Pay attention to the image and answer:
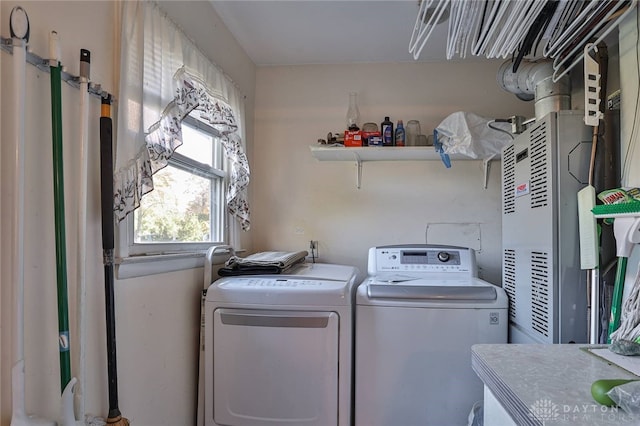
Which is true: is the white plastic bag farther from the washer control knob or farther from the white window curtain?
the white window curtain

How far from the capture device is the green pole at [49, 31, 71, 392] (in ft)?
3.24

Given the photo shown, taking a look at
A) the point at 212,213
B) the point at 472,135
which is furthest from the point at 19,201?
the point at 472,135

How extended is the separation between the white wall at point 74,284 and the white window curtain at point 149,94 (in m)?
0.06

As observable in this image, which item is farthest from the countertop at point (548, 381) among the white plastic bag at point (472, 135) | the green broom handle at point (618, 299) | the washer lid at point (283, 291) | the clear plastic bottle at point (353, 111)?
the clear plastic bottle at point (353, 111)

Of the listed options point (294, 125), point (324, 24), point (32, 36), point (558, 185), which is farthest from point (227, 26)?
point (558, 185)

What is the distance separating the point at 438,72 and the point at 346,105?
70 cm

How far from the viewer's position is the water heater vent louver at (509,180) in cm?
186

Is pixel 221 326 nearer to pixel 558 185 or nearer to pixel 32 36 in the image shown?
pixel 32 36

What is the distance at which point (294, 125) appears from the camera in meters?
2.84

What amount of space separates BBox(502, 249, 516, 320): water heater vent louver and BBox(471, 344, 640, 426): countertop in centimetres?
82

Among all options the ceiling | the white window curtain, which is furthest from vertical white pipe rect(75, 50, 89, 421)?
the ceiling

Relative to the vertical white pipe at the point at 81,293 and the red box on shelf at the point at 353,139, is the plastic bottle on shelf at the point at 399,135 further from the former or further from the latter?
the vertical white pipe at the point at 81,293

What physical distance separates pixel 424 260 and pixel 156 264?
149cm

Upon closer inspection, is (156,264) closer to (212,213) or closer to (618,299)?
(212,213)
